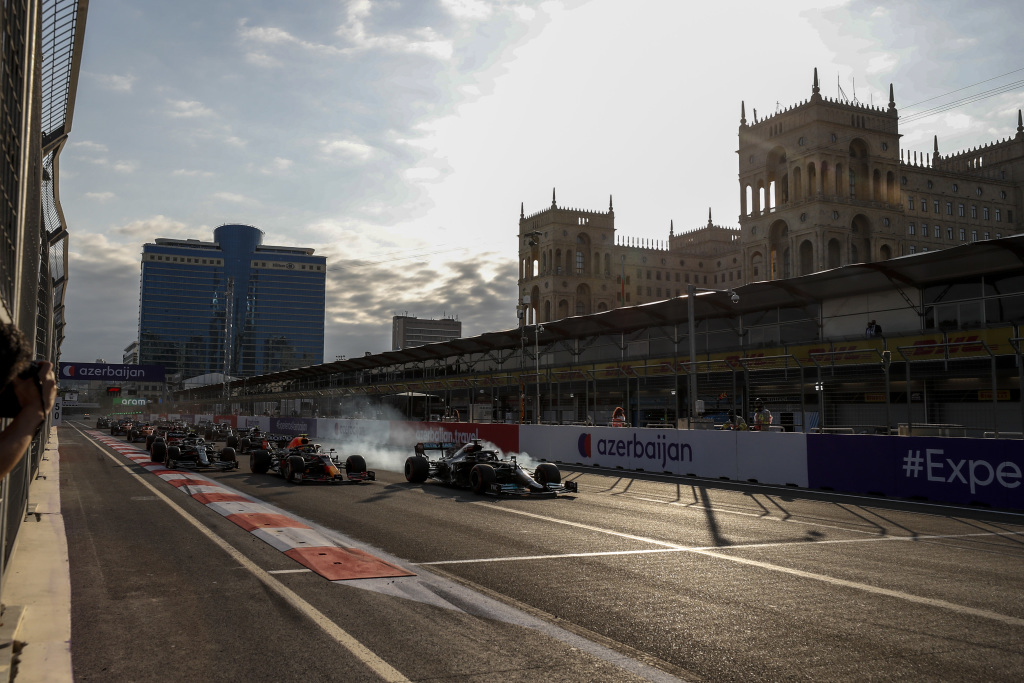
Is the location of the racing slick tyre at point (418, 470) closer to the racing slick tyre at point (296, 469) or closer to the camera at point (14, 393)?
the racing slick tyre at point (296, 469)

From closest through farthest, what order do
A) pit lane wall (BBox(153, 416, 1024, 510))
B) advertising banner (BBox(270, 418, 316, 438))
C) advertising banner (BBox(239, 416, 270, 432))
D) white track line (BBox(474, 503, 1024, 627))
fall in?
white track line (BBox(474, 503, 1024, 627))
pit lane wall (BBox(153, 416, 1024, 510))
advertising banner (BBox(270, 418, 316, 438))
advertising banner (BBox(239, 416, 270, 432))

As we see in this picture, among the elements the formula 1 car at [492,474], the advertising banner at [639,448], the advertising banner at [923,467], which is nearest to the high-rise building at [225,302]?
the advertising banner at [639,448]

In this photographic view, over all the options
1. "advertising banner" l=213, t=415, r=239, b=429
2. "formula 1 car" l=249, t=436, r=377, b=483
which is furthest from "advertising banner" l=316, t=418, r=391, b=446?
"advertising banner" l=213, t=415, r=239, b=429

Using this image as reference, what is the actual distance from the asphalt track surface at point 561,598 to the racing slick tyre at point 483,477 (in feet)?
7.60

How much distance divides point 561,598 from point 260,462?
14.7 metres

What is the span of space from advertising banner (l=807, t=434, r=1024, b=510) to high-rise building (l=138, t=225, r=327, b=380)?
181 metres

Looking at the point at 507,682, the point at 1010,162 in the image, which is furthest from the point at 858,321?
the point at 1010,162

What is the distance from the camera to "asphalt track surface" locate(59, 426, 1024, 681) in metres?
5.12

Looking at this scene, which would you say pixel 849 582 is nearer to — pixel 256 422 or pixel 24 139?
pixel 24 139

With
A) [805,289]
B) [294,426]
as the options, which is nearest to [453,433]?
[805,289]

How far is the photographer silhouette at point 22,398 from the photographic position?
2.75 metres

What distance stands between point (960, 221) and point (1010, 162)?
46.2 ft

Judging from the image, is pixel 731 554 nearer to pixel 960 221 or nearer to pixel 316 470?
pixel 316 470

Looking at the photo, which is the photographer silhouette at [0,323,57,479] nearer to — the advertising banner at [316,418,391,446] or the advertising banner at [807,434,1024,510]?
the advertising banner at [807,434,1024,510]
